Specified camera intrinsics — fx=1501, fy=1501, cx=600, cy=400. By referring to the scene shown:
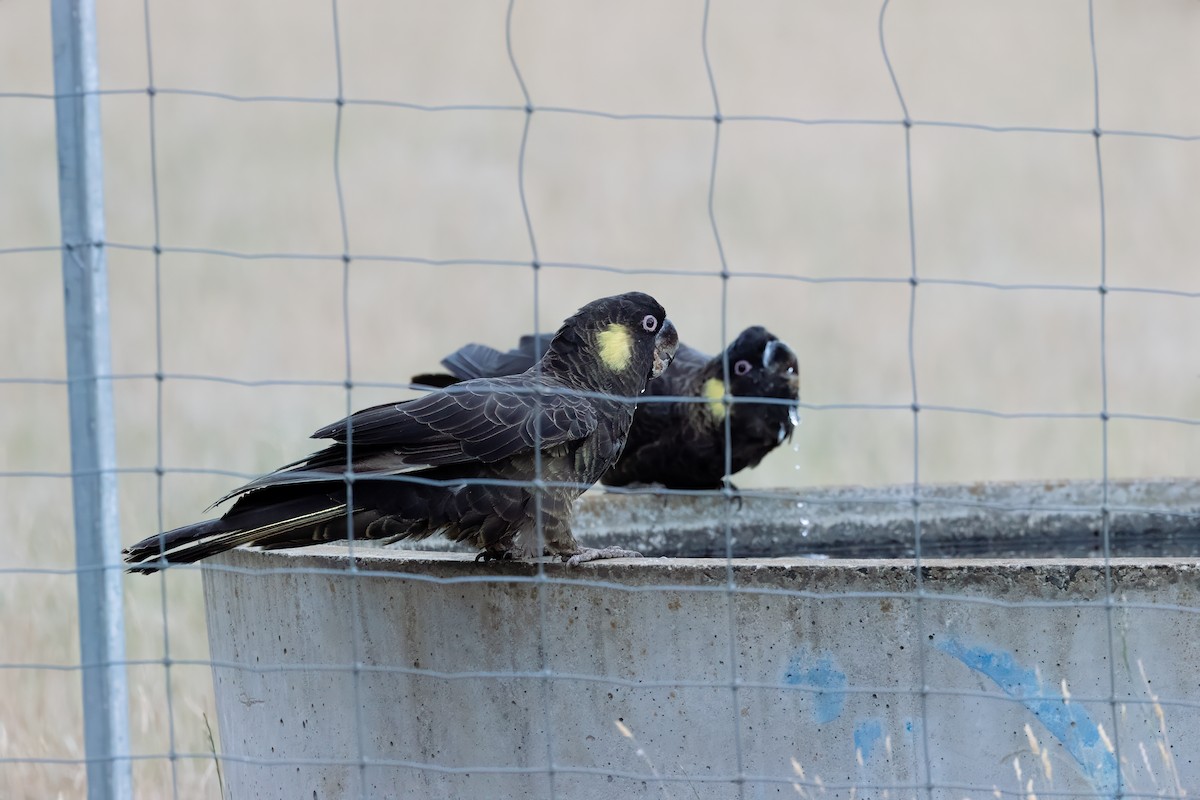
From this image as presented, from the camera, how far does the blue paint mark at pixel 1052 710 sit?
3168 mm

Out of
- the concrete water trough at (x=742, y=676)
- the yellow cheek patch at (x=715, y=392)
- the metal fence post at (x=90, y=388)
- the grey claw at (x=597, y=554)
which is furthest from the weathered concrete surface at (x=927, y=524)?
the metal fence post at (x=90, y=388)

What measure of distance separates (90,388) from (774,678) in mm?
1556

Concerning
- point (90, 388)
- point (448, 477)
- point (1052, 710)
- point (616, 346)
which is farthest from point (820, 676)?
point (90, 388)

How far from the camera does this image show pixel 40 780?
531 cm

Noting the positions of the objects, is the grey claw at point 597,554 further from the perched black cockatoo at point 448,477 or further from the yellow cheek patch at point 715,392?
the yellow cheek patch at point 715,392

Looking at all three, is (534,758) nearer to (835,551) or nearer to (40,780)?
(835,551)

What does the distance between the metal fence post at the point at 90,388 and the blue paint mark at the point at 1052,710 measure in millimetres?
1747

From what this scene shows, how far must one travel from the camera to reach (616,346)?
4.26 meters

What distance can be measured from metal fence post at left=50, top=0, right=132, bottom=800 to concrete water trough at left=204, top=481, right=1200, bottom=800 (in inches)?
15.0

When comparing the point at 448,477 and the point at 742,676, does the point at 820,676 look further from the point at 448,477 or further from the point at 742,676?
the point at 448,477

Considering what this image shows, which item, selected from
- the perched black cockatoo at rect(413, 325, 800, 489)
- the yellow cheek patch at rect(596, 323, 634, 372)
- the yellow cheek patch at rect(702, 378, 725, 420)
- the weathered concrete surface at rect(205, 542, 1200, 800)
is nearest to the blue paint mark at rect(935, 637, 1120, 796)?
the weathered concrete surface at rect(205, 542, 1200, 800)

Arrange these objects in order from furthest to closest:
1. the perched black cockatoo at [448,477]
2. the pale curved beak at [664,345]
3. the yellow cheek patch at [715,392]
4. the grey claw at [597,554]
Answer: the yellow cheek patch at [715,392]
the pale curved beak at [664,345]
the grey claw at [597,554]
the perched black cockatoo at [448,477]

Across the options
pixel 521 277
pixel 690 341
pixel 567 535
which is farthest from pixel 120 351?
pixel 567 535

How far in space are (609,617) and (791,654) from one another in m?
0.40
